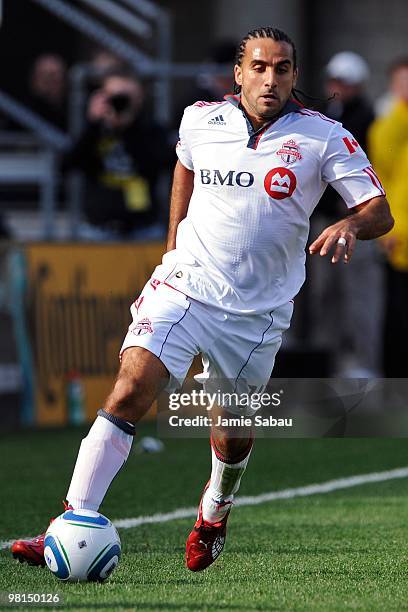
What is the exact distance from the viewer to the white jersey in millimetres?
5891

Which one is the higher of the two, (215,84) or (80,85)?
(215,84)

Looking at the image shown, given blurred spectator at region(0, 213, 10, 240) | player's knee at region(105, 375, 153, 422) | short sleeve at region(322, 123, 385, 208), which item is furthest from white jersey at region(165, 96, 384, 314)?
blurred spectator at region(0, 213, 10, 240)

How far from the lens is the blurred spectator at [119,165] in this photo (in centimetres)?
1293

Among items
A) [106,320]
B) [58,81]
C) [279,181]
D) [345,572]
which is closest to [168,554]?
[345,572]

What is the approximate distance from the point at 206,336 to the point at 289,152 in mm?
807

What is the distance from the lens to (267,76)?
19.4ft

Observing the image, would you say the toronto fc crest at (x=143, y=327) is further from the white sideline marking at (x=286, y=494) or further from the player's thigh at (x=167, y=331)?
the white sideline marking at (x=286, y=494)

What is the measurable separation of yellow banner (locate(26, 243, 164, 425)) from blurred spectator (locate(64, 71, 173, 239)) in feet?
1.56

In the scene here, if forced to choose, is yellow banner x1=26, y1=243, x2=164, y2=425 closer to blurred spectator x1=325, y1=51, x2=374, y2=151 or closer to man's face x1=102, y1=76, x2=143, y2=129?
man's face x1=102, y1=76, x2=143, y2=129

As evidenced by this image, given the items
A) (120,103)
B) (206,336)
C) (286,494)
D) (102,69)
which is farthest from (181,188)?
(102,69)

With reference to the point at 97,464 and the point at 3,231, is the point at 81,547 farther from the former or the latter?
the point at 3,231

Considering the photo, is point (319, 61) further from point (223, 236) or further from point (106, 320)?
point (223, 236)

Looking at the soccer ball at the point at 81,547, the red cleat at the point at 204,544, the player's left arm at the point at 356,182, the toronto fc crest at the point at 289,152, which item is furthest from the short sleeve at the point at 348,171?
the soccer ball at the point at 81,547

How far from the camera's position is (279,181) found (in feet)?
19.3
